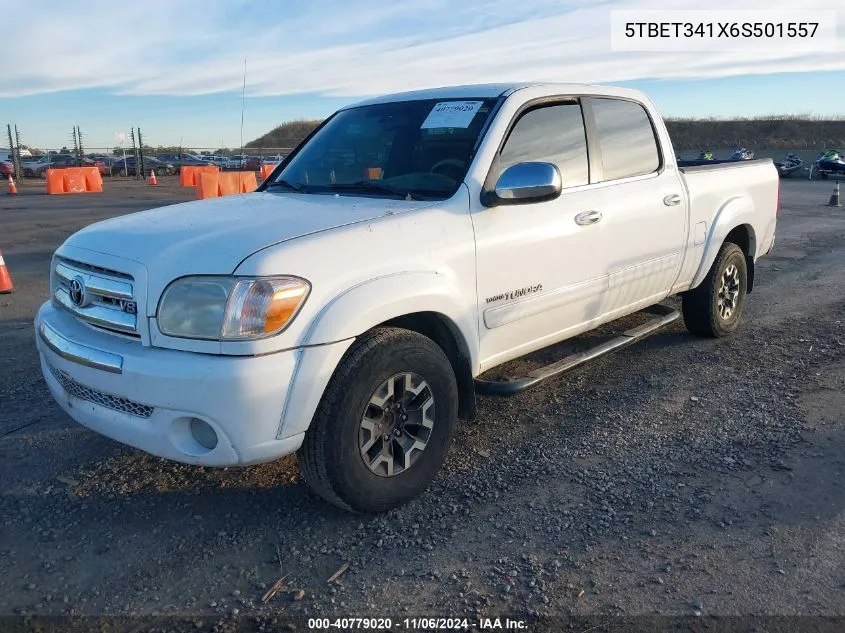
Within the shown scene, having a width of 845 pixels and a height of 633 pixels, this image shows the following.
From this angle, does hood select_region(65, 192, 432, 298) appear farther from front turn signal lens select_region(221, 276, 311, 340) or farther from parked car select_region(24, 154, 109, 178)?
parked car select_region(24, 154, 109, 178)

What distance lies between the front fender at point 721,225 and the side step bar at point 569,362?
14.8 inches

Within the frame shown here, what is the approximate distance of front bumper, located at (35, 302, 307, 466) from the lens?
2.66 meters

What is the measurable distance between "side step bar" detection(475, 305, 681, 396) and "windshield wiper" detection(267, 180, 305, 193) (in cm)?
153

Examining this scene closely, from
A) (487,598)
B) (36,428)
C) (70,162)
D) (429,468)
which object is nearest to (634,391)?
(429,468)

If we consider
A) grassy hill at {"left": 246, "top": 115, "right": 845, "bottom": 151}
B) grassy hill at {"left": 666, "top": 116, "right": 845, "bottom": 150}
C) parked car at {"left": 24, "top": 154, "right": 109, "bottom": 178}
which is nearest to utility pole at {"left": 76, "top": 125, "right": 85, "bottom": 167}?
parked car at {"left": 24, "top": 154, "right": 109, "bottom": 178}

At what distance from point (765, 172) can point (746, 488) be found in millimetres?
3625

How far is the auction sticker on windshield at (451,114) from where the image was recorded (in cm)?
A: 390

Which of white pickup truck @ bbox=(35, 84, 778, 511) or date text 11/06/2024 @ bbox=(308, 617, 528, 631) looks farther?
white pickup truck @ bbox=(35, 84, 778, 511)

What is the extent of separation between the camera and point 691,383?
4.85 m

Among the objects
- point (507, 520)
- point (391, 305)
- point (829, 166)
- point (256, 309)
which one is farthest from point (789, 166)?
point (256, 309)

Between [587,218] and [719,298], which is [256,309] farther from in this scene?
[719,298]

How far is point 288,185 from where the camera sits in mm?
4332

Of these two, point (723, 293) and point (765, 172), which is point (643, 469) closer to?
point (723, 293)

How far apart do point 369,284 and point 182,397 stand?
0.85 metres
